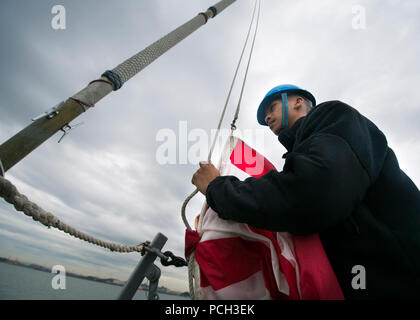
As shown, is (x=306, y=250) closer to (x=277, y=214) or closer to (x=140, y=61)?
(x=277, y=214)

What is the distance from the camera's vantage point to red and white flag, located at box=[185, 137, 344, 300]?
1277mm

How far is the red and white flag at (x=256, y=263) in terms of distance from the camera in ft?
4.19

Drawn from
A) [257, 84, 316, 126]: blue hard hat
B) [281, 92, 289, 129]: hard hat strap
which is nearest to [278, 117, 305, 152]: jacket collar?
[281, 92, 289, 129]: hard hat strap

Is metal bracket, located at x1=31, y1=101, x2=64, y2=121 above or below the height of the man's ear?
below

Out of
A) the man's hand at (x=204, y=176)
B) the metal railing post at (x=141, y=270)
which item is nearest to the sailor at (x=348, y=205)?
the man's hand at (x=204, y=176)

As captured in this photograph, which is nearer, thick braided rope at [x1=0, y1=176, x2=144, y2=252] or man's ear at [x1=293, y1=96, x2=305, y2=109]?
thick braided rope at [x1=0, y1=176, x2=144, y2=252]

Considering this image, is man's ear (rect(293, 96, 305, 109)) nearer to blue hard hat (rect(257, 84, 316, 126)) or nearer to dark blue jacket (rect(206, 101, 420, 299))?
blue hard hat (rect(257, 84, 316, 126))

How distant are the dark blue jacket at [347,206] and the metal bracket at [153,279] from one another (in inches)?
57.1

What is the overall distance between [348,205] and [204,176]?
1.18 m

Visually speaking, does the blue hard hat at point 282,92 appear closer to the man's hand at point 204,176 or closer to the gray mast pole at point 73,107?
the man's hand at point 204,176

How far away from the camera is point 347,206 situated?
1.26 metres

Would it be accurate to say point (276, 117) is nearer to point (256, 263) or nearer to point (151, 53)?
point (256, 263)

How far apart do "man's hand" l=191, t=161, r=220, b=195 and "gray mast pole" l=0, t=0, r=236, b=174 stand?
4.56ft

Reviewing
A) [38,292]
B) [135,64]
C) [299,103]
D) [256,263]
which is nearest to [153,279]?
[256,263]
